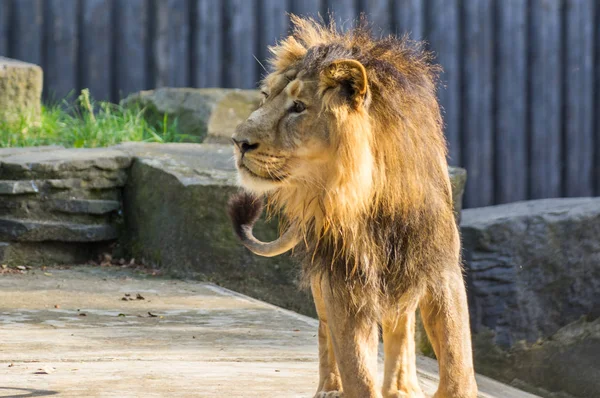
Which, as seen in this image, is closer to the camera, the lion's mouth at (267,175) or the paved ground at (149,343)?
the lion's mouth at (267,175)

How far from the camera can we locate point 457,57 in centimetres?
834

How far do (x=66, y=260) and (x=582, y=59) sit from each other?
4.47 meters

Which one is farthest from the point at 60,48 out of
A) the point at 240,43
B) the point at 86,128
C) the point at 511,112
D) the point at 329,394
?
the point at 329,394

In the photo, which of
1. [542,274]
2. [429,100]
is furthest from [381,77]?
[542,274]

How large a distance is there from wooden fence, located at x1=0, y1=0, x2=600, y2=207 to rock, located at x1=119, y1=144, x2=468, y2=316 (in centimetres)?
160

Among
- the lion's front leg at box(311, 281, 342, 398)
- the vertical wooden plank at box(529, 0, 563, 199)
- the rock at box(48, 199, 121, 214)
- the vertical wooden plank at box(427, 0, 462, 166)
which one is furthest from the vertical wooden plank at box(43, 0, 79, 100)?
the lion's front leg at box(311, 281, 342, 398)

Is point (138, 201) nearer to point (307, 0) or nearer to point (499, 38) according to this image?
point (307, 0)

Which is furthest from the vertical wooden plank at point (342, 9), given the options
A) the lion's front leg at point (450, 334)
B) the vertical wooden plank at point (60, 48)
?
the lion's front leg at point (450, 334)

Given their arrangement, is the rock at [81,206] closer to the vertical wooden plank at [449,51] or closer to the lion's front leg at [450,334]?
the vertical wooden plank at [449,51]

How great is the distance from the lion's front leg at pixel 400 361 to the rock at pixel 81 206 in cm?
398

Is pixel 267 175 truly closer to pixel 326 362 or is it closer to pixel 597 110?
pixel 326 362

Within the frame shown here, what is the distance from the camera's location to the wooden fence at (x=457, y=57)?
830 cm

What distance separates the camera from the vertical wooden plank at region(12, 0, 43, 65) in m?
8.19

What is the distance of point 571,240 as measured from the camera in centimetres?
697
